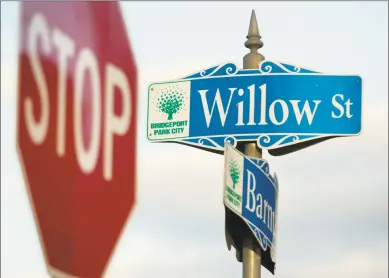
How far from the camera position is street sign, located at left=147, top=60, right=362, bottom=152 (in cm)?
828

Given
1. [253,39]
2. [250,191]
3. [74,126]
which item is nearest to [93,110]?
[74,126]

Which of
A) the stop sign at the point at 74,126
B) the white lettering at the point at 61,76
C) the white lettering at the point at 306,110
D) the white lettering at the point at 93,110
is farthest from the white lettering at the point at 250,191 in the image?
the white lettering at the point at 61,76

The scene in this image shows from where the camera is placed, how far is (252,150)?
8406mm

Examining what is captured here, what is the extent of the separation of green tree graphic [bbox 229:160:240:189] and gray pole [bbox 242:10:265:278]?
79 cm

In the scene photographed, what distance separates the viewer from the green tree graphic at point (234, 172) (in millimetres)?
7504

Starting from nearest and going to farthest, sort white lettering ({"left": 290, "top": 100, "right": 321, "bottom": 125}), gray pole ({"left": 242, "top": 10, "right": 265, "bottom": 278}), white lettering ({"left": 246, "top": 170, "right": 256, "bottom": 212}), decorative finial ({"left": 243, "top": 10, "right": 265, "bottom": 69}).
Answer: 1. white lettering ({"left": 246, "top": 170, "right": 256, "bottom": 212})
2. gray pole ({"left": 242, "top": 10, "right": 265, "bottom": 278})
3. white lettering ({"left": 290, "top": 100, "right": 321, "bottom": 125})
4. decorative finial ({"left": 243, "top": 10, "right": 265, "bottom": 69})

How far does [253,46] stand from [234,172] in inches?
62.4

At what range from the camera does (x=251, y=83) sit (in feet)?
27.6

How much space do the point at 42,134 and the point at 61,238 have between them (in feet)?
0.60

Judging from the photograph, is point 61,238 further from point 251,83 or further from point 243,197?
point 251,83

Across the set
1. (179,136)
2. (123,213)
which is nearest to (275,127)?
(179,136)

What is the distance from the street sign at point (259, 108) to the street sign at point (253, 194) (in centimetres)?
38

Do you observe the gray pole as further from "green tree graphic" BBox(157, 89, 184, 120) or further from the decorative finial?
"green tree graphic" BBox(157, 89, 184, 120)

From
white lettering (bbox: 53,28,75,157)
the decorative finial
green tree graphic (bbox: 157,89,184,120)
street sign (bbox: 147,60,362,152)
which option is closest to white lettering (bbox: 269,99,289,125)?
street sign (bbox: 147,60,362,152)
